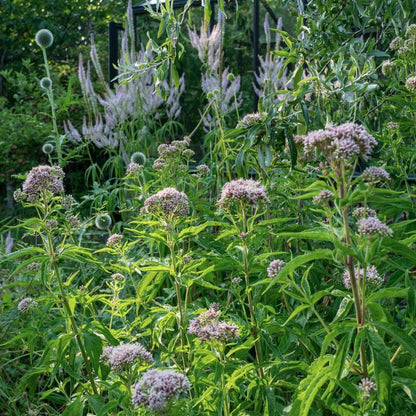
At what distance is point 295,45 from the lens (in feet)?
6.95

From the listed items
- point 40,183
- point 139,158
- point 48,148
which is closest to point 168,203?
point 40,183

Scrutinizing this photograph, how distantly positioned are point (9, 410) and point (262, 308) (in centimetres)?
128

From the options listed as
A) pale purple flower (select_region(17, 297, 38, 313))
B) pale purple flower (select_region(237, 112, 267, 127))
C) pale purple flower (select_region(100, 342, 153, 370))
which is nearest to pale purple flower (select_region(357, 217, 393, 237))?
pale purple flower (select_region(100, 342, 153, 370))

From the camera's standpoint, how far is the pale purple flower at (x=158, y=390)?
113cm

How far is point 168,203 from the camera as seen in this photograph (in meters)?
1.74

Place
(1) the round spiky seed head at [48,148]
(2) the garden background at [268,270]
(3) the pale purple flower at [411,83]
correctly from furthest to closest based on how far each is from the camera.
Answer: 1. (1) the round spiky seed head at [48,148]
2. (3) the pale purple flower at [411,83]
3. (2) the garden background at [268,270]

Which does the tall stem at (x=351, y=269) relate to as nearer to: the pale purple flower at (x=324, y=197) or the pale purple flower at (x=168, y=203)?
the pale purple flower at (x=324, y=197)

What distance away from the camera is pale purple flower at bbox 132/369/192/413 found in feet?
3.70

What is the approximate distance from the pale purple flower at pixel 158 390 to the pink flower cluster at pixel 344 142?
1.94 feet

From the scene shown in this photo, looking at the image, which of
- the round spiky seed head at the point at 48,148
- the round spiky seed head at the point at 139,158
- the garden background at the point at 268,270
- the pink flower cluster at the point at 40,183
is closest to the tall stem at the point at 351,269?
the garden background at the point at 268,270

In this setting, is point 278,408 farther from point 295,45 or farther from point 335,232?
point 295,45

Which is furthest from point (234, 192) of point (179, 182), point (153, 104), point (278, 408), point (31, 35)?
point (31, 35)

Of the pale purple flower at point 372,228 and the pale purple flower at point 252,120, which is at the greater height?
the pale purple flower at point 372,228

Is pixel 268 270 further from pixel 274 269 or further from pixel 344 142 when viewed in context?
pixel 344 142
